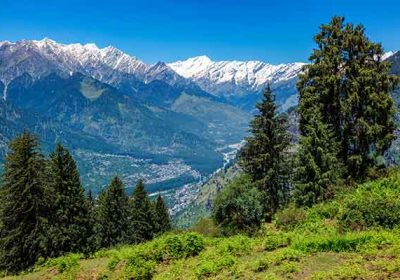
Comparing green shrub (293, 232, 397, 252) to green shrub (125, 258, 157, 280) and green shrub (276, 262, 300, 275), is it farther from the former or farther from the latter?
green shrub (125, 258, 157, 280)

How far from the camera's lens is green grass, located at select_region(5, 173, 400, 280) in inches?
800

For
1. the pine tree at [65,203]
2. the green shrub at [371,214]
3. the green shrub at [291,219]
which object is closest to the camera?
the green shrub at [371,214]

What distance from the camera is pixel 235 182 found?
59.7 metres

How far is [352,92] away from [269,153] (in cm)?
1227

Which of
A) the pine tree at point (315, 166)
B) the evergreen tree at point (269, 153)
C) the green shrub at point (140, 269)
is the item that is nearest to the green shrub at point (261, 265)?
the green shrub at point (140, 269)

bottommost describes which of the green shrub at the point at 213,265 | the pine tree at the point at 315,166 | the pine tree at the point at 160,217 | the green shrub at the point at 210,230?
the pine tree at the point at 160,217

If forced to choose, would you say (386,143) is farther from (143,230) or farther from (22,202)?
(143,230)

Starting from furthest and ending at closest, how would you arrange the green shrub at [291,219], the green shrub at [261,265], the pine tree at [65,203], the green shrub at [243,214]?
the pine tree at [65,203] → the green shrub at [243,214] → the green shrub at [291,219] → the green shrub at [261,265]

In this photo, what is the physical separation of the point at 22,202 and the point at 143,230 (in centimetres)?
5142

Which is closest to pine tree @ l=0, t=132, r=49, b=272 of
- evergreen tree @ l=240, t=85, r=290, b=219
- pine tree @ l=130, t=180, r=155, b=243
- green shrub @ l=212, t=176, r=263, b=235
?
green shrub @ l=212, t=176, r=263, b=235

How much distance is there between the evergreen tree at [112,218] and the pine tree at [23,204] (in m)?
41.5

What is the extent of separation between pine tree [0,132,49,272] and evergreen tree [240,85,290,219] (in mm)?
23596

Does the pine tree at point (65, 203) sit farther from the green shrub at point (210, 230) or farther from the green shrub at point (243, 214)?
the green shrub at point (243, 214)

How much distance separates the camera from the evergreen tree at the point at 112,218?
327ft
